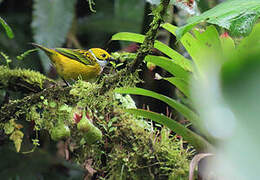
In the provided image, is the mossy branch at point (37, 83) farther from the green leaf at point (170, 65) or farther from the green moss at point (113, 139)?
the green leaf at point (170, 65)

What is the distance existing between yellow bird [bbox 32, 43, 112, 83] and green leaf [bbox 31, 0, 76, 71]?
89cm

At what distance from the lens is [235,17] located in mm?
872

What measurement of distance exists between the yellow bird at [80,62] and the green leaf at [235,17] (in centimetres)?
63

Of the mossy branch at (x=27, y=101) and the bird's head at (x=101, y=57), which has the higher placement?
the bird's head at (x=101, y=57)

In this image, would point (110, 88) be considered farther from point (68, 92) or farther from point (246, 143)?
point (246, 143)

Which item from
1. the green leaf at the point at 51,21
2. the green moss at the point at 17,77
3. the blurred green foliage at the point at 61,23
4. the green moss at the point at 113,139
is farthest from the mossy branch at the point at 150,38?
the green leaf at the point at 51,21

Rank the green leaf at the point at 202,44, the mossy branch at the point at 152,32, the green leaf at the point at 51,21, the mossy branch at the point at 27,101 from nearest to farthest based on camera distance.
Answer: the mossy branch at the point at 152,32
the green leaf at the point at 202,44
the mossy branch at the point at 27,101
the green leaf at the point at 51,21

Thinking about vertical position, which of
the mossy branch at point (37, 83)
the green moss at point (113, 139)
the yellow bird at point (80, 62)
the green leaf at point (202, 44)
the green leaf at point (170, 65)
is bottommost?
the green moss at point (113, 139)

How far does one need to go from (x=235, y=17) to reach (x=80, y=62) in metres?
0.76

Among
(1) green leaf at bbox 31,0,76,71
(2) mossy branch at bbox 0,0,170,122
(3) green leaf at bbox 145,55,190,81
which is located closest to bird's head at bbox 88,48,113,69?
(2) mossy branch at bbox 0,0,170,122

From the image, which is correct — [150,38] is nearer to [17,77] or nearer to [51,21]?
[17,77]

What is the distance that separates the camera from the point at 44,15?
243 cm

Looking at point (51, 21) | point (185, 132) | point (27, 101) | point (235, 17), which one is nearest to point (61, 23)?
point (51, 21)

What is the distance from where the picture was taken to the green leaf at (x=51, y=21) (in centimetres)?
232
